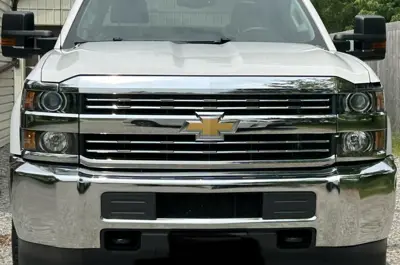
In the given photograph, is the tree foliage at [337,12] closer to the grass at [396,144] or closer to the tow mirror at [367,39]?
the grass at [396,144]

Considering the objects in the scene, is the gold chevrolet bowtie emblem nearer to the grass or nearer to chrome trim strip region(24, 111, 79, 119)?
chrome trim strip region(24, 111, 79, 119)

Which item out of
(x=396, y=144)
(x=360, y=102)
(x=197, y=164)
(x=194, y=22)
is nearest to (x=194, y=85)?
(x=197, y=164)

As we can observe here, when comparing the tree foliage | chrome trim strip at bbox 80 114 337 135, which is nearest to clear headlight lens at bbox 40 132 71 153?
chrome trim strip at bbox 80 114 337 135

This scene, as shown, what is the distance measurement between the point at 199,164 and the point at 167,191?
21 cm

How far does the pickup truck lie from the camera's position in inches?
126

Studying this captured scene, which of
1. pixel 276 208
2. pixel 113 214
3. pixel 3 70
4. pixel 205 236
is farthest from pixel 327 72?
pixel 3 70

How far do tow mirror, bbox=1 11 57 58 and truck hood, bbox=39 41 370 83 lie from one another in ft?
1.80

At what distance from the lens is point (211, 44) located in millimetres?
4289

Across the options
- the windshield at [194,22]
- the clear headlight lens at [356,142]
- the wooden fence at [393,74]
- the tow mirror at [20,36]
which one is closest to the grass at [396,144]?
the wooden fence at [393,74]

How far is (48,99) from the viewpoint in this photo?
3.28 meters

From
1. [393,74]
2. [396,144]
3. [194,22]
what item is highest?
[393,74]

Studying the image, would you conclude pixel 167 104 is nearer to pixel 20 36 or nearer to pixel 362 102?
pixel 362 102

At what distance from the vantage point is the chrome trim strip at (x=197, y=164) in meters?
3.25

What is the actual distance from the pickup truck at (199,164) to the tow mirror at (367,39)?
3.88ft
